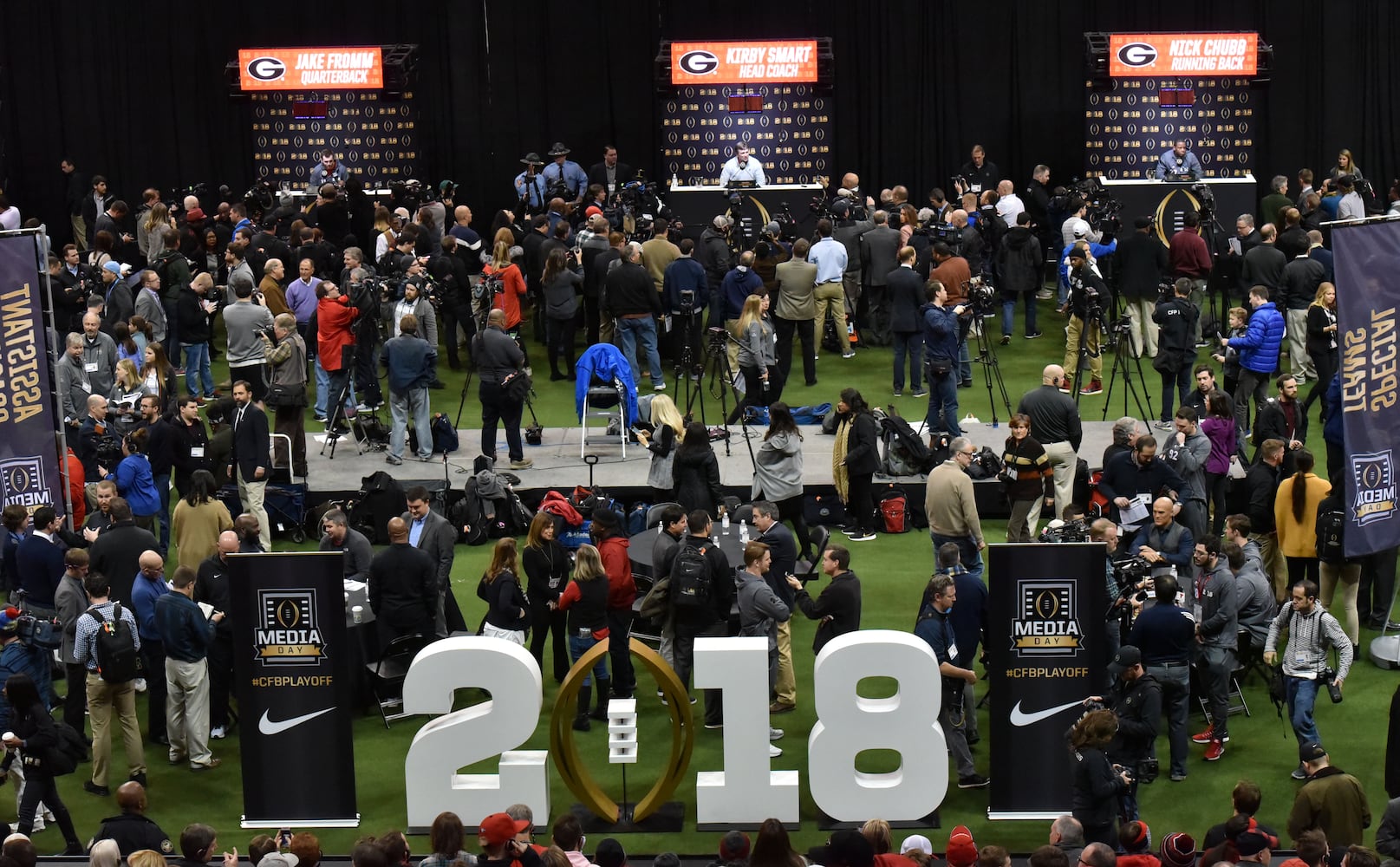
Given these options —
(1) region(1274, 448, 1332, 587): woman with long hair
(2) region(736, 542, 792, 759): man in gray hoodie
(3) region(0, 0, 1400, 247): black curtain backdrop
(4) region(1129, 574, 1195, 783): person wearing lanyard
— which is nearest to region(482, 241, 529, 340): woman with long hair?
(3) region(0, 0, 1400, 247): black curtain backdrop

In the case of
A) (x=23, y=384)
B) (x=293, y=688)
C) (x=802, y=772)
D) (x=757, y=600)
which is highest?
(x=23, y=384)

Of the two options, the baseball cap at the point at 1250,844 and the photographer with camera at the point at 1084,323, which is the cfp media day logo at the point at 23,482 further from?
the photographer with camera at the point at 1084,323

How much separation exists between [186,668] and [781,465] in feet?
16.2

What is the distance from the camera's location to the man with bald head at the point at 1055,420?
48.5 ft

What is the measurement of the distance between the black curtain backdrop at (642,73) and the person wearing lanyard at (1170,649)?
14725 mm

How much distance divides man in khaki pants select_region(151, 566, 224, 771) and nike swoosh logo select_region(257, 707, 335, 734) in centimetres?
83

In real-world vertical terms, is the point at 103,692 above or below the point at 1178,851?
above

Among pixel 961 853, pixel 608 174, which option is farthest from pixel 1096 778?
pixel 608 174

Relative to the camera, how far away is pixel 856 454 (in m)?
14.9

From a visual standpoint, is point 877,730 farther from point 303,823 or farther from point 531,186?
point 531,186

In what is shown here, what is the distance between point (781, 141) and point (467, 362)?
6.49m

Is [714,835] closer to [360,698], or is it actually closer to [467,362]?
[360,698]

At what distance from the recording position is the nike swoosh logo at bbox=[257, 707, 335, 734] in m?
11.3

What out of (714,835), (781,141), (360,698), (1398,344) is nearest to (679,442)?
(360,698)
